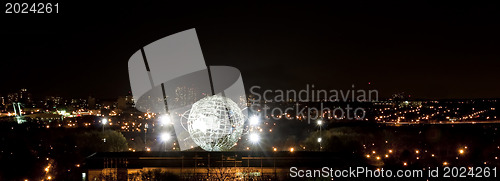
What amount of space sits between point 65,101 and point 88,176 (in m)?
74.0

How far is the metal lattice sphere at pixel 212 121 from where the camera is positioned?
46.1 feet

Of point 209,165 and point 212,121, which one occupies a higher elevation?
point 212,121

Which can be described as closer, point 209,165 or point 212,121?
point 209,165

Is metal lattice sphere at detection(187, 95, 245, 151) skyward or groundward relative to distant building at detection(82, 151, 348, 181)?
skyward

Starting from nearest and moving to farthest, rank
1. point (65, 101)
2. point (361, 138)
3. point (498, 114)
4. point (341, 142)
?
1. point (341, 142)
2. point (361, 138)
3. point (498, 114)
4. point (65, 101)

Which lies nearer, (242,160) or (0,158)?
(242,160)

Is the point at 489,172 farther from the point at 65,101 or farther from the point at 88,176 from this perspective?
the point at 65,101

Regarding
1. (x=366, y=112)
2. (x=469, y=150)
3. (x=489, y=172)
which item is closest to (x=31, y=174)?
(x=489, y=172)

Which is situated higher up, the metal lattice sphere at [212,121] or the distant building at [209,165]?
the metal lattice sphere at [212,121]

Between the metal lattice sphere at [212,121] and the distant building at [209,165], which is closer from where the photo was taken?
the distant building at [209,165]

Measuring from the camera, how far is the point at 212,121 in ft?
46.6

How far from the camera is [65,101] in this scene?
79.4m

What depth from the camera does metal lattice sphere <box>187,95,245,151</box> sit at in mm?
14062

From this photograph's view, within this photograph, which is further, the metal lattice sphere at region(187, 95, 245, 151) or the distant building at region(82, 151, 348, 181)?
the metal lattice sphere at region(187, 95, 245, 151)
